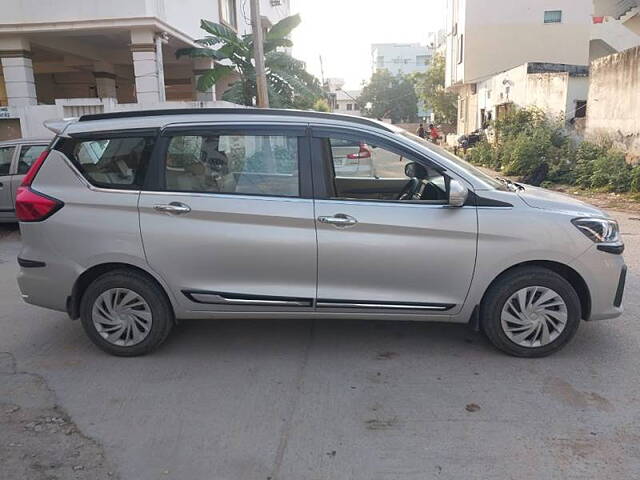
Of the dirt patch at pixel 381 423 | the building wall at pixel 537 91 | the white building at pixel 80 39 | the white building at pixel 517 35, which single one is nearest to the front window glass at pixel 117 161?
the dirt patch at pixel 381 423

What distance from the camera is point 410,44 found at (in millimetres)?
96062

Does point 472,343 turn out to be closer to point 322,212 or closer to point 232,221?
point 322,212

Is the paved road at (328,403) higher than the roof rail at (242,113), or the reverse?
the roof rail at (242,113)

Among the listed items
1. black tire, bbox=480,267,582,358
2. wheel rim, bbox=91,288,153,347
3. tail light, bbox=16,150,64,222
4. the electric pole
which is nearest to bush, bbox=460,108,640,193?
the electric pole

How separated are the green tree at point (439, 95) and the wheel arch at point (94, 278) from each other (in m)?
37.5

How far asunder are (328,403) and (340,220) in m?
1.25

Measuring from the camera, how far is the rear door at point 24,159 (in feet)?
29.7

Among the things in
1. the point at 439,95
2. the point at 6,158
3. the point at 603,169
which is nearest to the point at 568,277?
the point at 6,158

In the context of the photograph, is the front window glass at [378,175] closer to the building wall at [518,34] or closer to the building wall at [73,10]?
the building wall at [73,10]

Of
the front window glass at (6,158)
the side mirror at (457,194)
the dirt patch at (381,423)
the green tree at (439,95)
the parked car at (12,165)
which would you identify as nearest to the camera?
the dirt patch at (381,423)

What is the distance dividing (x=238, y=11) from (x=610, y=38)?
22.1m

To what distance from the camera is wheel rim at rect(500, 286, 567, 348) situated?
13.2 feet

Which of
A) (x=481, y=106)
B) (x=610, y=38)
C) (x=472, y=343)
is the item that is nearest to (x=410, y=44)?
(x=610, y=38)

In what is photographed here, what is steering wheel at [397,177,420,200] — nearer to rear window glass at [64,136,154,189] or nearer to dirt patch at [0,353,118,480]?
rear window glass at [64,136,154,189]
